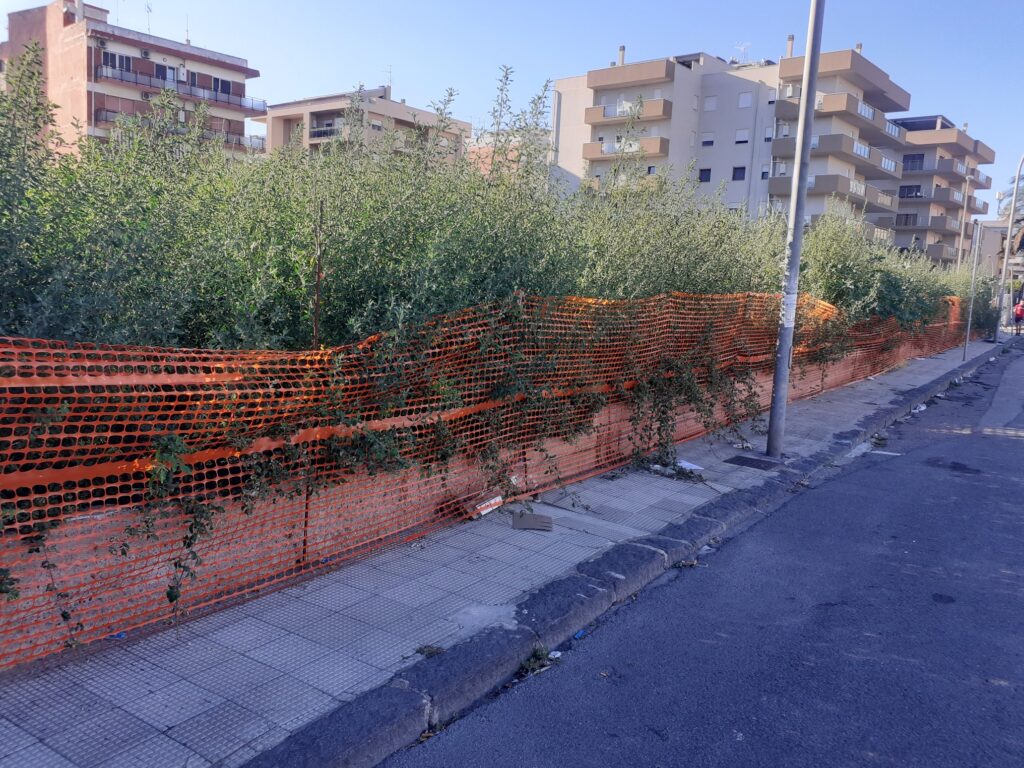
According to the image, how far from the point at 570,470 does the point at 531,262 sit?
2.14 m

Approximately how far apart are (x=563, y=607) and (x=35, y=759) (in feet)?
8.48

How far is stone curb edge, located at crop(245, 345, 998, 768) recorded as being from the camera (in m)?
2.98

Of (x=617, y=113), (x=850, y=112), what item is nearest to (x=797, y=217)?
(x=850, y=112)

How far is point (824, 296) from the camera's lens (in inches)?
595

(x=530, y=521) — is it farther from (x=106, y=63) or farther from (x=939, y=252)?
(x=939, y=252)

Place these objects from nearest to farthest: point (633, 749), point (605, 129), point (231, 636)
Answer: point (633, 749) < point (231, 636) < point (605, 129)

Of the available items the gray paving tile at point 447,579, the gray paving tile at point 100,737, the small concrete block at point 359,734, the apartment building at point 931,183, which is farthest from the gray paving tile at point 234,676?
the apartment building at point 931,183

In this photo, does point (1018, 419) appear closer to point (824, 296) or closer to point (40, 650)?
point (824, 296)

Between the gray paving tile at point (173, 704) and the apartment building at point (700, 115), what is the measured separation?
4772 cm

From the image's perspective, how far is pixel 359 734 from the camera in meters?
3.02

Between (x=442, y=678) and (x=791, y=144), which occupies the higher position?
(x=791, y=144)

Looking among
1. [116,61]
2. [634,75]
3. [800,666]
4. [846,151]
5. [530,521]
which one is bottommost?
[800,666]

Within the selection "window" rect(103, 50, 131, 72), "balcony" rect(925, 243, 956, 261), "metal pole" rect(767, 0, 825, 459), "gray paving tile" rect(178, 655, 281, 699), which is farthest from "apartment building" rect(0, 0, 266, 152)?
"balcony" rect(925, 243, 956, 261)

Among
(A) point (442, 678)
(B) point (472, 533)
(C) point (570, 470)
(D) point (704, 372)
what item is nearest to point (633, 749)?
(A) point (442, 678)
